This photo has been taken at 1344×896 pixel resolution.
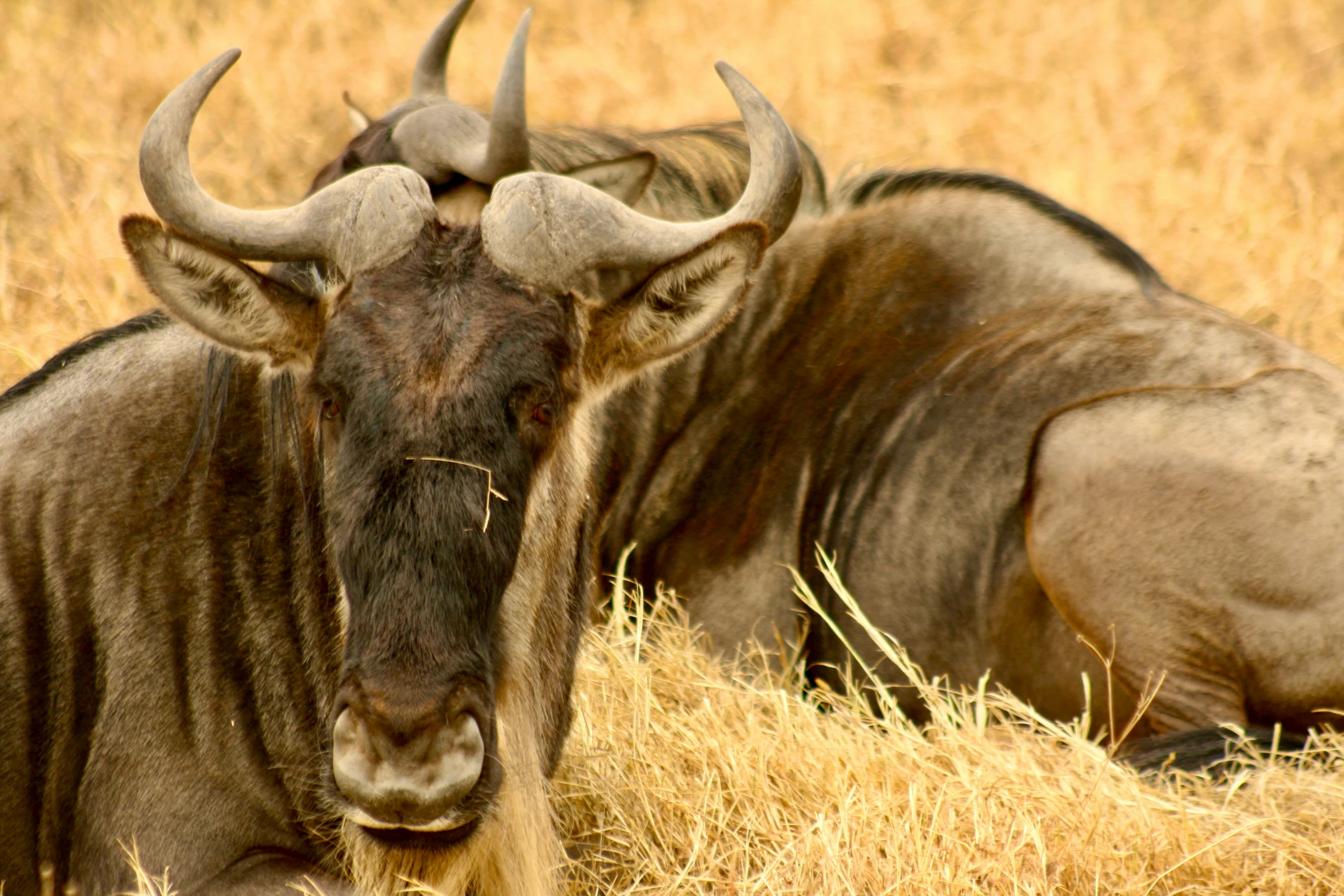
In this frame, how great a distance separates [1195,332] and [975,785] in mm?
1731

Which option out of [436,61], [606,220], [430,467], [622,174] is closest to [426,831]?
[430,467]

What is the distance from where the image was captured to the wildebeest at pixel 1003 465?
3982 millimetres

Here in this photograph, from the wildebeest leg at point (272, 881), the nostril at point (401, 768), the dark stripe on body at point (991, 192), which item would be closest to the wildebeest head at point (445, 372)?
the nostril at point (401, 768)

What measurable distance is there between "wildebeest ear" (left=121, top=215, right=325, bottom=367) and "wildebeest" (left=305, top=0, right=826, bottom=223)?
1.48 meters

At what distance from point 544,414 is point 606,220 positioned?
480mm

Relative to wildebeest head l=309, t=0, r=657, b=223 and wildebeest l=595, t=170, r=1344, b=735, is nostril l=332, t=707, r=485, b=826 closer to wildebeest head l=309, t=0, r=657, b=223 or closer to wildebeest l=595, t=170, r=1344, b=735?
wildebeest l=595, t=170, r=1344, b=735

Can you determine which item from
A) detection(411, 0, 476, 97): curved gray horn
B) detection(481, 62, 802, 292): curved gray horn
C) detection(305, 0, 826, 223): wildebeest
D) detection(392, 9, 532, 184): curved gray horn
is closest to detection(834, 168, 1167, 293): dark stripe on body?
detection(305, 0, 826, 223): wildebeest

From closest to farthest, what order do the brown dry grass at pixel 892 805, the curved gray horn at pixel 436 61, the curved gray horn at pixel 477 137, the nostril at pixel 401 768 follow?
the nostril at pixel 401 768 → the brown dry grass at pixel 892 805 → the curved gray horn at pixel 477 137 → the curved gray horn at pixel 436 61

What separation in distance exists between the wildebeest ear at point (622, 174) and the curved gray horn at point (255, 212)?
75.1 inches

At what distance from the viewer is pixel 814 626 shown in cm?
468

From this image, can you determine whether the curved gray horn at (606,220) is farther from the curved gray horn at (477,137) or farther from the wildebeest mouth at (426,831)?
the curved gray horn at (477,137)

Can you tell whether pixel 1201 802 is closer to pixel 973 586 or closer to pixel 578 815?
pixel 973 586

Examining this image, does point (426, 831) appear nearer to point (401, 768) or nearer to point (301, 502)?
point (401, 768)

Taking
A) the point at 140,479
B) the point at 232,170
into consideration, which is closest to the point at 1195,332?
the point at 140,479
